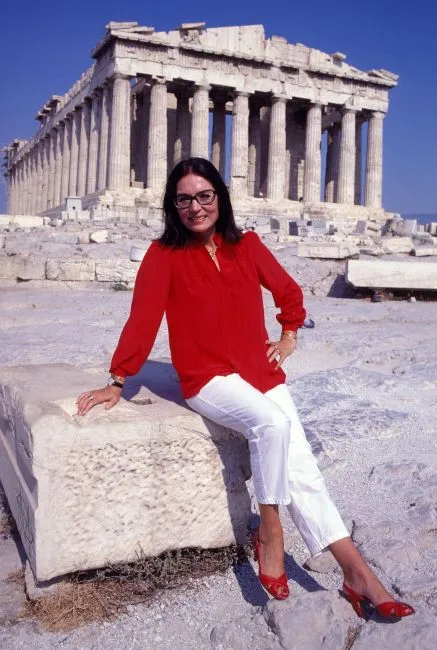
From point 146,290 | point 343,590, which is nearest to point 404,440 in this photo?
point 343,590

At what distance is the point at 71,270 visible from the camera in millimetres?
13117

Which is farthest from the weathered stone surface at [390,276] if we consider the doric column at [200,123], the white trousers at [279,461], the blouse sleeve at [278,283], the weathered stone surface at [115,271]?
the doric column at [200,123]

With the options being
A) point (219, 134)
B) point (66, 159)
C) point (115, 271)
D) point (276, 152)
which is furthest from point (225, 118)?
point (115, 271)

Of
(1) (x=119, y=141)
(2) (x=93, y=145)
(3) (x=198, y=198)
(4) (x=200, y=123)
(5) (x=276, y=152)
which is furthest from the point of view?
(2) (x=93, y=145)

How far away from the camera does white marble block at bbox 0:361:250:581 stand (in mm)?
2539

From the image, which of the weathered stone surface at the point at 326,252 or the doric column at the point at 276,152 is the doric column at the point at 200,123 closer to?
the doric column at the point at 276,152

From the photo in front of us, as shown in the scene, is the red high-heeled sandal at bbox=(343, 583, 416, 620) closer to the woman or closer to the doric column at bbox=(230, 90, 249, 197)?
the woman

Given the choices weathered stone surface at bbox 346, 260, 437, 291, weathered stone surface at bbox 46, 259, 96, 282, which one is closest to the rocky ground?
weathered stone surface at bbox 346, 260, 437, 291

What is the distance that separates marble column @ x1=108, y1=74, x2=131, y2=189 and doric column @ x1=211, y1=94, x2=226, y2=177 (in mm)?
6329

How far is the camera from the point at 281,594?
2.51 meters

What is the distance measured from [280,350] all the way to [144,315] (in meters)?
0.75

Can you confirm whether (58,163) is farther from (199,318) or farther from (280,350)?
(199,318)

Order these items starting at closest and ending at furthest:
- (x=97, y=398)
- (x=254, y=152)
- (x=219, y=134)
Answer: (x=97, y=398) < (x=219, y=134) < (x=254, y=152)

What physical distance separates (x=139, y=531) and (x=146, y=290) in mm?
1107
